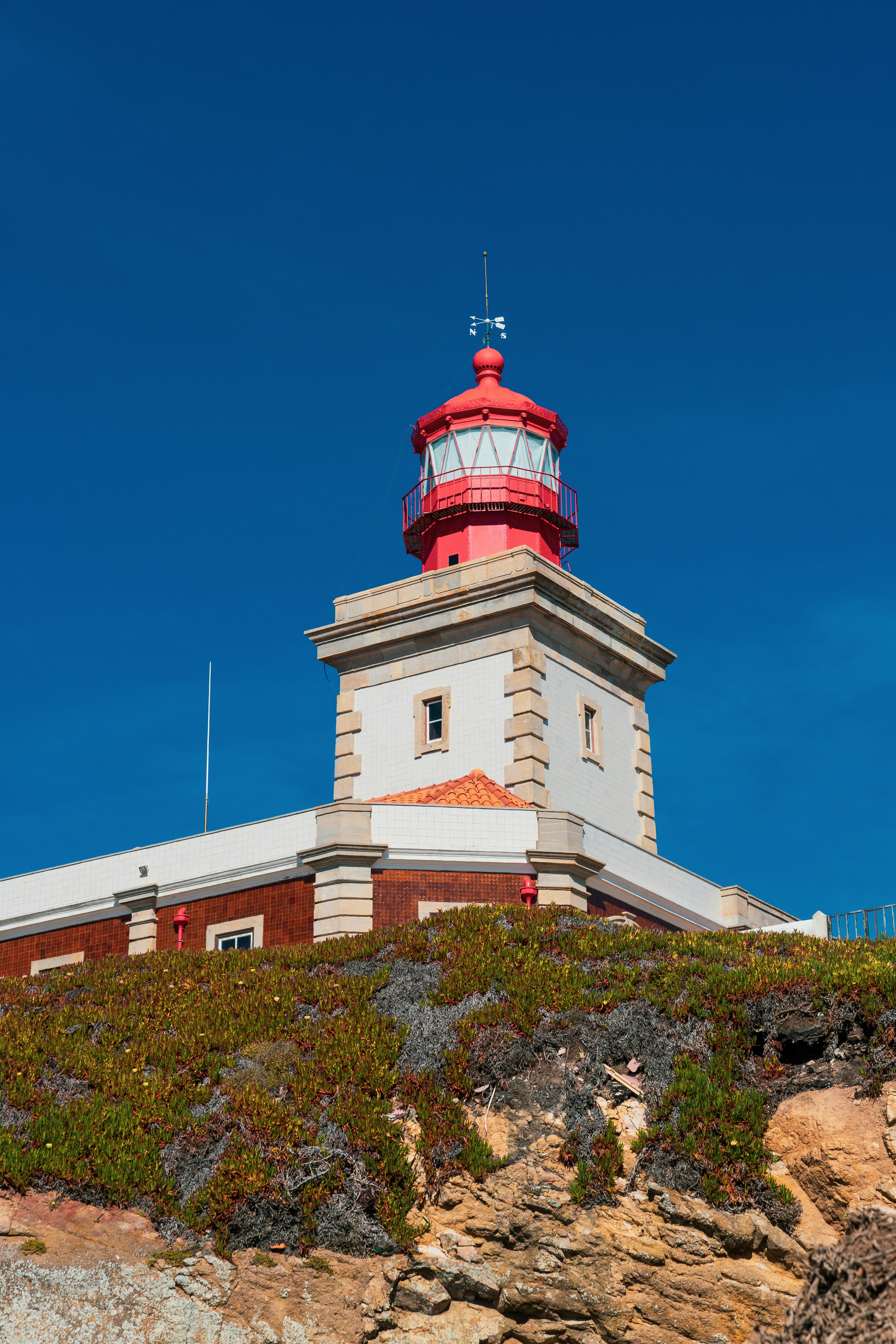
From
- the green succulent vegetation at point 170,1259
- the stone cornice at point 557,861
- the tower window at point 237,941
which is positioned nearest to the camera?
the green succulent vegetation at point 170,1259

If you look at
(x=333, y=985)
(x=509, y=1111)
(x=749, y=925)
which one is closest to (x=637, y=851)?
(x=749, y=925)

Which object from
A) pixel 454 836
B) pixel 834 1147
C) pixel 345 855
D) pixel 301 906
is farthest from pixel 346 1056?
pixel 454 836

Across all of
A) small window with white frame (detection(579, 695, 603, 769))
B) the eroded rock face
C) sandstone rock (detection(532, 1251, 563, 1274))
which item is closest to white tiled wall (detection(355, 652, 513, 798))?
small window with white frame (detection(579, 695, 603, 769))

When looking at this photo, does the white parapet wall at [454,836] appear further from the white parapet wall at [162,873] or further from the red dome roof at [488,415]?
the red dome roof at [488,415]

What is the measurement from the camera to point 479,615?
30.9 m

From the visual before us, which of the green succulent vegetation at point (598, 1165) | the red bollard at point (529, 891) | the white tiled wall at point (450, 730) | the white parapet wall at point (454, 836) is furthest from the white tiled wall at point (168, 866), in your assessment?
the green succulent vegetation at point (598, 1165)

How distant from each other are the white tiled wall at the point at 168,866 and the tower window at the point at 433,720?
5271 millimetres

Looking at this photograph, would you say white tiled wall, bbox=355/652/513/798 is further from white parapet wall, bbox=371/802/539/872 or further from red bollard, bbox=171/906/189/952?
red bollard, bbox=171/906/189/952

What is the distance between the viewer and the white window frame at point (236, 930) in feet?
86.9

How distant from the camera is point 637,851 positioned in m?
29.1

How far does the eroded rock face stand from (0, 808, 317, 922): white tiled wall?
11.1 metres

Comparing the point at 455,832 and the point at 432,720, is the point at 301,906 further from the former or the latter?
the point at 432,720

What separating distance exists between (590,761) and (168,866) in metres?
8.74

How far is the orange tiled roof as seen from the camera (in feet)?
91.4
